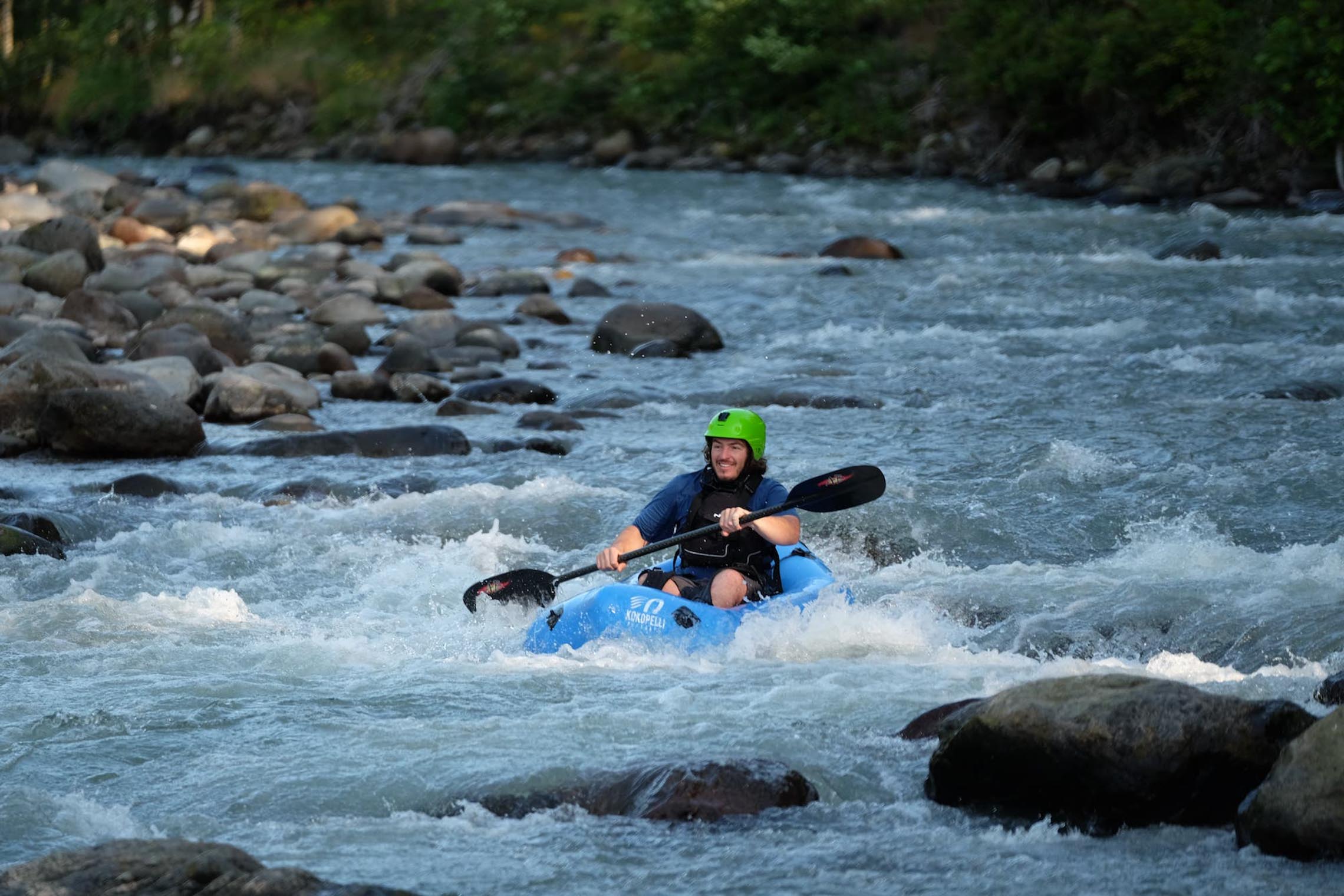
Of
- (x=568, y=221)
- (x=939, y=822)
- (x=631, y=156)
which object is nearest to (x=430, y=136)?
(x=631, y=156)

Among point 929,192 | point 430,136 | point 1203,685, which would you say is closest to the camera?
point 1203,685

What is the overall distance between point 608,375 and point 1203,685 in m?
7.13

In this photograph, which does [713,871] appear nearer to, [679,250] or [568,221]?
[679,250]

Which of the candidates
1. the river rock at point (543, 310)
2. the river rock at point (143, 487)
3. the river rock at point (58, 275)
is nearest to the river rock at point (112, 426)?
the river rock at point (143, 487)

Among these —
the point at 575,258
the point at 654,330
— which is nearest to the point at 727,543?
the point at 654,330

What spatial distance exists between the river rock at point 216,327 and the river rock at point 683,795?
27.6 feet

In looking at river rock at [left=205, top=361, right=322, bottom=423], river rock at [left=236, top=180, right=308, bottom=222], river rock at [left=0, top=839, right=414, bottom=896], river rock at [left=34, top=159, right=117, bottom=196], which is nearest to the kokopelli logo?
river rock at [left=0, top=839, right=414, bottom=896]

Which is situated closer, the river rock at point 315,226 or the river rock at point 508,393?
the river rock at point 508,393

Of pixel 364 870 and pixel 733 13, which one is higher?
pixel 733 13

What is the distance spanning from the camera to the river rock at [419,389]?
11492 millimetres

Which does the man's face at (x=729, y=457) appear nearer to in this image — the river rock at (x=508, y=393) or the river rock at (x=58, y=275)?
the river rock at (x=508, y=393)

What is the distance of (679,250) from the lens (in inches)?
733

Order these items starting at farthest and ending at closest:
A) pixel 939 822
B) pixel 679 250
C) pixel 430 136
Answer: pixel 430 136 < pixel 679 250 < pixel 939 822

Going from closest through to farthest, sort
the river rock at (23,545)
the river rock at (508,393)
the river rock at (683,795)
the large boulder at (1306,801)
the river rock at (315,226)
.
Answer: the large boulder at (1306,801), the river rock at (683,795), the river rock at (23,545), the river rock at (508,393), the river rock at (315,226)
